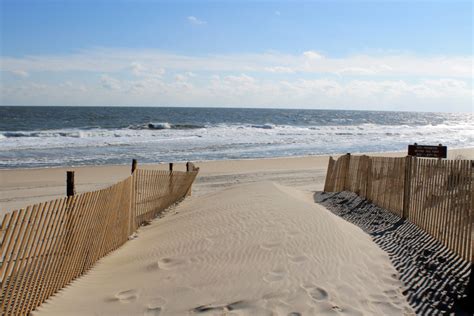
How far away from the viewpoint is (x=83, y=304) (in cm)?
612

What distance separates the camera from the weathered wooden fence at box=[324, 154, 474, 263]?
297 inches

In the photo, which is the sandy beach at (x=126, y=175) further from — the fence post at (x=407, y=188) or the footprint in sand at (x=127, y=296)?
the footprint in sand at (x=127, y=296)

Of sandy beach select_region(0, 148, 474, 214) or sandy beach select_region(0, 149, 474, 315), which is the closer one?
sandy beach select_region(0, 149, 474, 315)

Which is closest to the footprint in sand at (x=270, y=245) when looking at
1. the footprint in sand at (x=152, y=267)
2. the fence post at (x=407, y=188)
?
the footprint in sand at (x=152, y=267)

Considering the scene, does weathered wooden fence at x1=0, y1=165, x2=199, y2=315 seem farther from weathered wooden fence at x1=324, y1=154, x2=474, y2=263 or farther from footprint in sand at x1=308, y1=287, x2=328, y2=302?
weathered wooden fence at x1=324, y1=154, x2=474, y2=263

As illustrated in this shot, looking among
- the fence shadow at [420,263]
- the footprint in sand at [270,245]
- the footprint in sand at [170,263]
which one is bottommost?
the fence shadow at [420,263]

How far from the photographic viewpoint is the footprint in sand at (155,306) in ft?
18.5

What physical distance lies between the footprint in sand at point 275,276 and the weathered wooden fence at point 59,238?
113 inches

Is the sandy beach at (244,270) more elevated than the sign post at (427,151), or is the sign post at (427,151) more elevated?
the sign post at (427,151)

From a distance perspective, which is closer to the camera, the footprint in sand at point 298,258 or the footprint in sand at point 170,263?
the footprint in sand at point 298,258

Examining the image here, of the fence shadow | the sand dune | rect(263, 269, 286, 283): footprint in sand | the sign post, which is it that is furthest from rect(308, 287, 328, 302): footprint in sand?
the sign post

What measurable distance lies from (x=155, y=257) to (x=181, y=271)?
105 cm

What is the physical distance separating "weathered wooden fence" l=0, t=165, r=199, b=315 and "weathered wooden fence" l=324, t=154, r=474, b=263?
5709 millimetres

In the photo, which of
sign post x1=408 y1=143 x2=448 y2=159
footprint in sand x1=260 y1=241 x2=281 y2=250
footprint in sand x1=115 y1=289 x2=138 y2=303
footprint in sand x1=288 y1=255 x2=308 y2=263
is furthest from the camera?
sign post x1=408 y1=143 x2=448 y2=159
